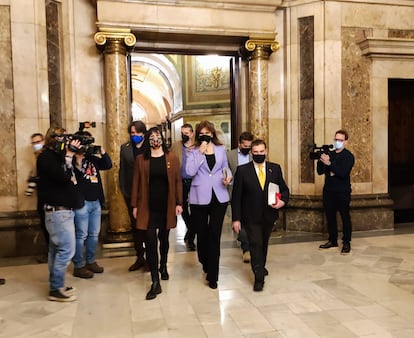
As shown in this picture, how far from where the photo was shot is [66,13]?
19.8ft

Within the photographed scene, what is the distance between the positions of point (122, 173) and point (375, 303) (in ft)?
9.25

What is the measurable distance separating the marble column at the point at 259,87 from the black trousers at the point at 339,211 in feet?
5.03

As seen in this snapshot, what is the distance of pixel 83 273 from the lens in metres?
4.52

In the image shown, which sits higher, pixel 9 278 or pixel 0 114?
pixel 0 114

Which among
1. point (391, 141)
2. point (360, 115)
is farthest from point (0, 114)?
point (391, 141)

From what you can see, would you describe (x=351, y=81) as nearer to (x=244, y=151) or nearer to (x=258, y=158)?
(x=244, y=151)

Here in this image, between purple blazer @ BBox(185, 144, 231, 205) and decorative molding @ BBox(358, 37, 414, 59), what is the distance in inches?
151

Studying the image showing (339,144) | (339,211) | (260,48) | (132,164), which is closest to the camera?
(132,164)

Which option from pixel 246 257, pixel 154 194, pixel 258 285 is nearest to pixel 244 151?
pixel 246 257

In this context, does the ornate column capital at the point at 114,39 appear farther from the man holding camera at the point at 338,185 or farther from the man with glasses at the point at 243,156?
the man holding camera at the point at 338,185

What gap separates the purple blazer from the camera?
13.5ft

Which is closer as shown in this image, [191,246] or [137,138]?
[137,138]

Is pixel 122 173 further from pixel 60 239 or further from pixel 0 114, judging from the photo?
pixel 0 114

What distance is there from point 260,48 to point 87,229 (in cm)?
377
